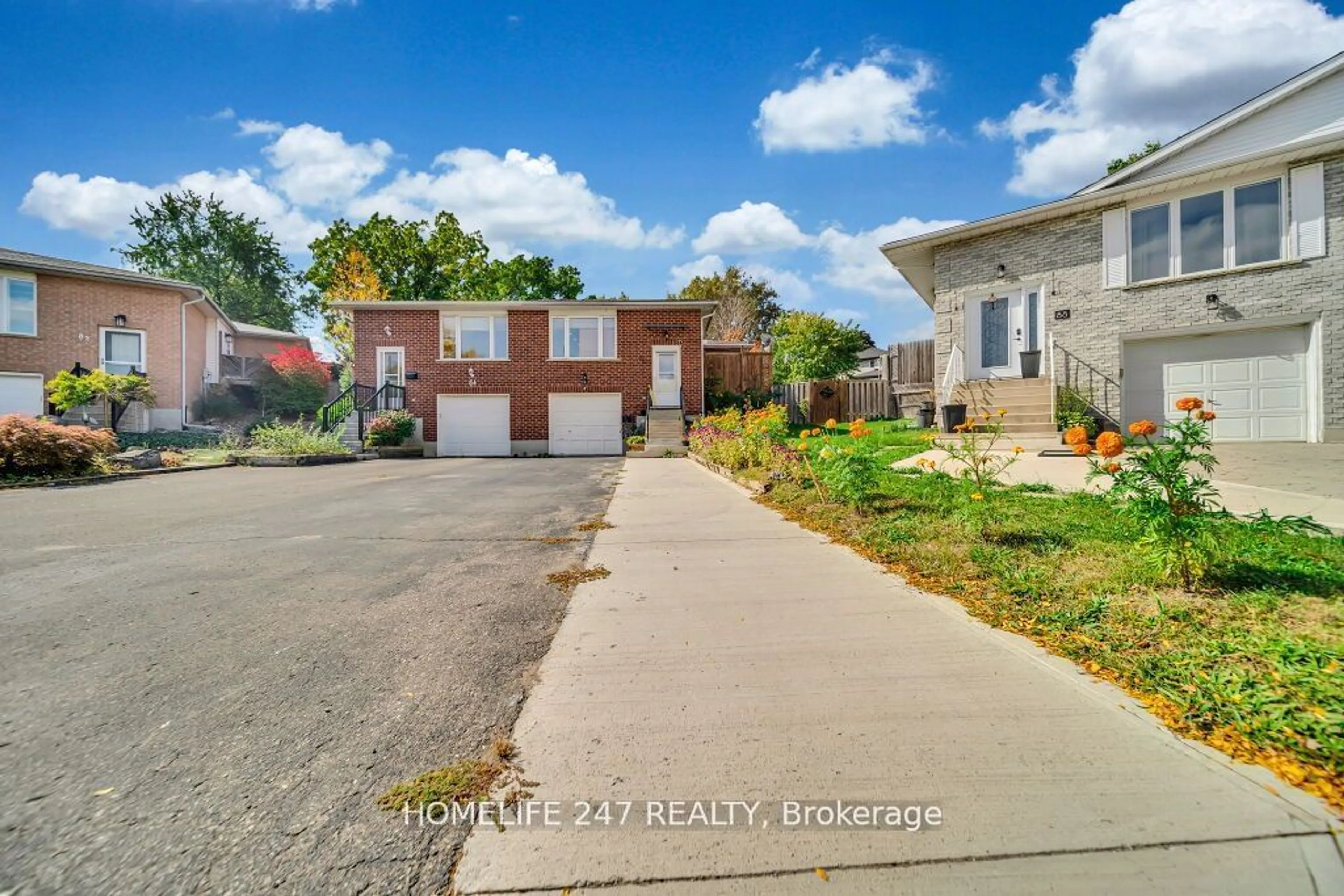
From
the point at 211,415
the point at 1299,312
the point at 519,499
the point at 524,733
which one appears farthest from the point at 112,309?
the point at 1299,312

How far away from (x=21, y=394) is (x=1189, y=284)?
29.0 meters

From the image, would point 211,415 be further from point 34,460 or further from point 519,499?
point 519,499

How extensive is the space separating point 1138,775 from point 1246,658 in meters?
1.00

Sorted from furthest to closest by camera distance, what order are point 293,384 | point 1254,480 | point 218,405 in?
1. point 293,384
2. point 218,405
3. point 1254,480

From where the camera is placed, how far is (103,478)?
34.9 feet

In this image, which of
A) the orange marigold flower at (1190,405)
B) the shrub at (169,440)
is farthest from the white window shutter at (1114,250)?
the shrub at (169,440)

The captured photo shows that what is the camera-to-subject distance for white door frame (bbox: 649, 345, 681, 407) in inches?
734

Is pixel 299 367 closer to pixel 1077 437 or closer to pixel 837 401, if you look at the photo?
pixel 837 401

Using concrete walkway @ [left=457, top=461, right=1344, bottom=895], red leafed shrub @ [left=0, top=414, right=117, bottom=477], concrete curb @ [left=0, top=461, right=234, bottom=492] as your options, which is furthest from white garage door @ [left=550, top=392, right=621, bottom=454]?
concrete walkway @ [left=457, top=461, right=1344, bottom=895]

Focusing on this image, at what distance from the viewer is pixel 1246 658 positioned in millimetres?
2160

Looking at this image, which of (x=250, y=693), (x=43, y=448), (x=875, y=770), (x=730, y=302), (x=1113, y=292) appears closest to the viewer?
(x=875, y=770)

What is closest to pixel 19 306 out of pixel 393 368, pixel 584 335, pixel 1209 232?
pixel 393 368

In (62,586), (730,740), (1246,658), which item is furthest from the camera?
(62,586)

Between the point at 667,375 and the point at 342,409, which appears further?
the point at 667,375
